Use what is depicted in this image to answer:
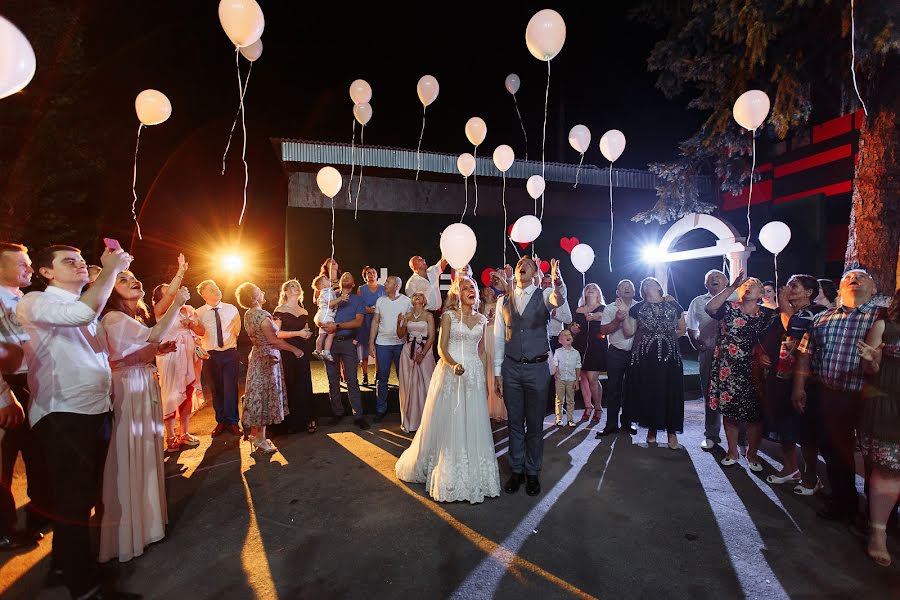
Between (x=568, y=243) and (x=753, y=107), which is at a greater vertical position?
(x=753, y=107)

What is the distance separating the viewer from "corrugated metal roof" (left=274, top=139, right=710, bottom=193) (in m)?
9.83

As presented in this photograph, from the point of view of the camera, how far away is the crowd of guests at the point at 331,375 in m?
2.24

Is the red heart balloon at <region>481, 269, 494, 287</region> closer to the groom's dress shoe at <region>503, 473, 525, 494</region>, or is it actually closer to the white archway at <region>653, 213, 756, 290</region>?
the white archway at <region>653, 213, 756, 290</region>

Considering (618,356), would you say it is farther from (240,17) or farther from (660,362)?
(240,17)

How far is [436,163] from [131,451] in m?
9.44

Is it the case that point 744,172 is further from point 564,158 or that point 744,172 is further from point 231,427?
point 231,427

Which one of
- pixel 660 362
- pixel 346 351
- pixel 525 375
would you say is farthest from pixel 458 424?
pixel 346 351

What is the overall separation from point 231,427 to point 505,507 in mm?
3630

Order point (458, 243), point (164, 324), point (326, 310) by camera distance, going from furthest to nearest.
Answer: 1. point (326, 310)
2. point (458, 243)
3. point (164, 324)

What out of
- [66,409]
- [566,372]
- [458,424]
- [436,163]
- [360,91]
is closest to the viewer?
[66,409]

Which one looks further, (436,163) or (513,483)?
(436,163)

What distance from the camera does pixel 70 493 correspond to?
2227 millimetres

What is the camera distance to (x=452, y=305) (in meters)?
3.80

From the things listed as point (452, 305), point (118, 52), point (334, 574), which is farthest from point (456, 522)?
point (118, 52)
